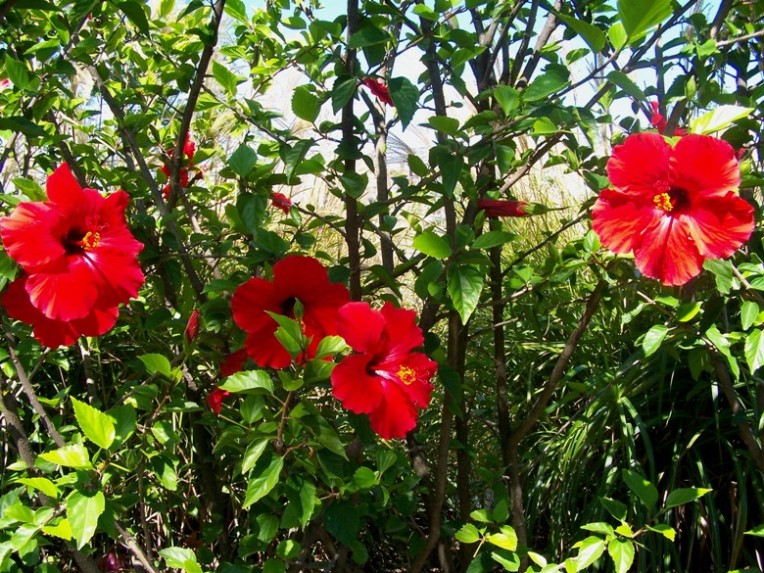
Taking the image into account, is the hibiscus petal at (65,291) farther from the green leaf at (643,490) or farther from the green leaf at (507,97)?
the green leaf at (643,490)

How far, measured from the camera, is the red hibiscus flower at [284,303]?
3.84 ft

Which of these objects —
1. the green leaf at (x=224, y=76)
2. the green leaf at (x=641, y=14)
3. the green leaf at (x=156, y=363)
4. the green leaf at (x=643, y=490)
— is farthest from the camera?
the green leaf at (x=224, y=76)

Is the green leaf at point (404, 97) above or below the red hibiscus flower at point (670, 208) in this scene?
above

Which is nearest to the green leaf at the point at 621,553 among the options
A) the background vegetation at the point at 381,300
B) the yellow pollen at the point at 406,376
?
the background vegetation at the point at 381,300

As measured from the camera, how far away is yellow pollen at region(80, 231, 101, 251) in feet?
3.61

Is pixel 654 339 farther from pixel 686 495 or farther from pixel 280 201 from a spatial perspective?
pixel 280 201

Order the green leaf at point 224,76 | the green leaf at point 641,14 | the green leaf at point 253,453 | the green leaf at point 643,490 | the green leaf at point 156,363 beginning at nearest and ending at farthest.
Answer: the green leaf at point 641,14 → the green leaf at point 253,453 → the green leaf at point 156,363 → the green leaf at point 643,490 → the green leaf at point 224,76

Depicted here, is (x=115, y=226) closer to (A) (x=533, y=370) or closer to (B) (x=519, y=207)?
(B) (x=519, y=207)

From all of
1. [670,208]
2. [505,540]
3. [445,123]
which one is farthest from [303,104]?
[505,540]

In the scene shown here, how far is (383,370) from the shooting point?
1174 mm

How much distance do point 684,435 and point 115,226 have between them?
1.68 m

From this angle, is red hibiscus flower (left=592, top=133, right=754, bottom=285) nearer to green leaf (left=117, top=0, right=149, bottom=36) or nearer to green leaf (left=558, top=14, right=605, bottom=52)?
green leaf (left=558, top=14, right=605, bottom=52)

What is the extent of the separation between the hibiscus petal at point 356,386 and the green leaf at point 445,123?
34 cm

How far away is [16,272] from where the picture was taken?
1.07 metres
